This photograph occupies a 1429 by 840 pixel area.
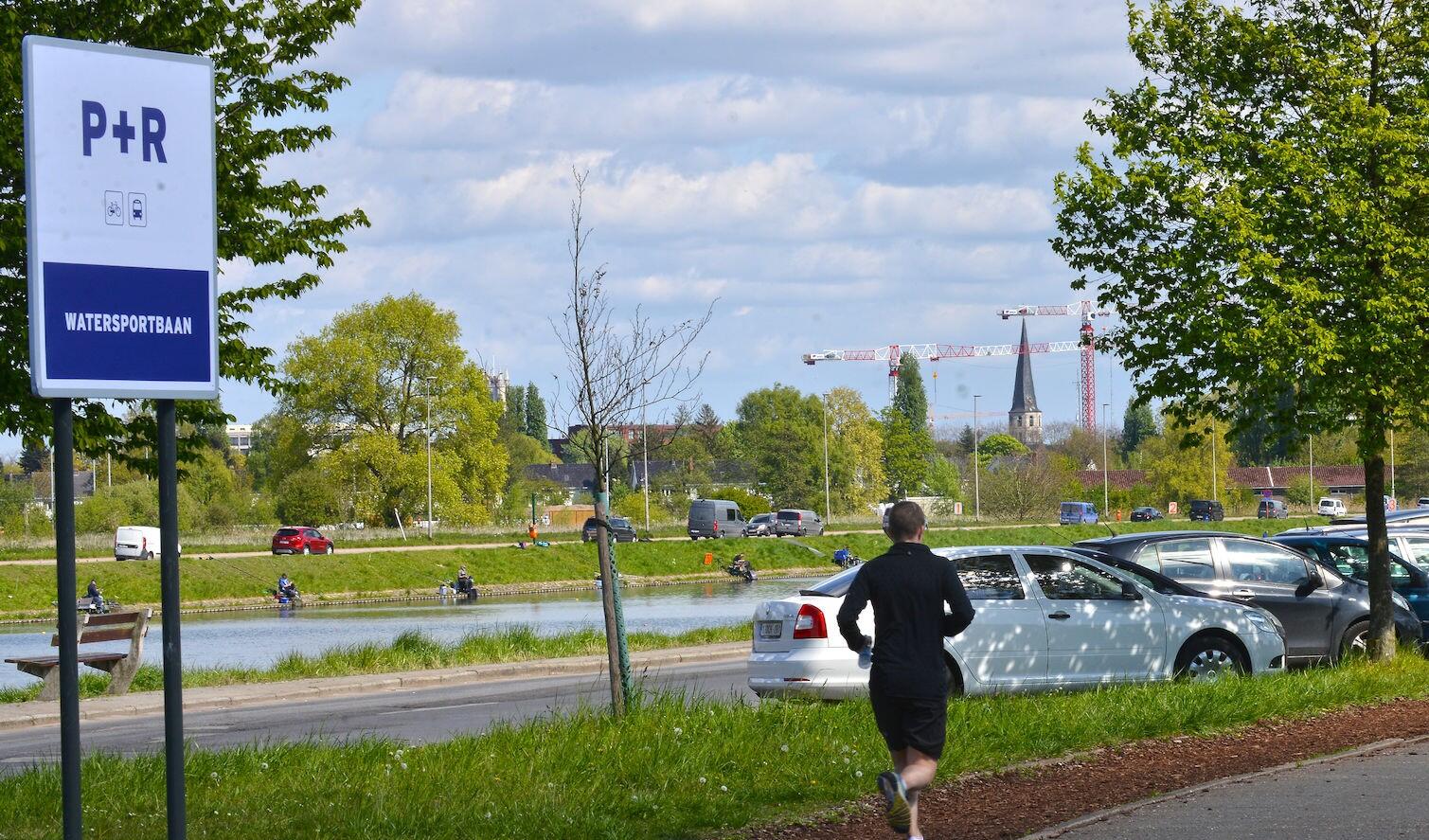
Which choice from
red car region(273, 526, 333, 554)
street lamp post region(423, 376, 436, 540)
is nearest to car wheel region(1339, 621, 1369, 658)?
red car region(273, 526, 333, 554)

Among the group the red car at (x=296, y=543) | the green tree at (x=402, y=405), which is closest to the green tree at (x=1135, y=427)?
the green tree at (x=402, y=405)

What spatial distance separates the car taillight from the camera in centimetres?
1294

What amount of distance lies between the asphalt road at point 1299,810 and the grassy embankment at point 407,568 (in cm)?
3968

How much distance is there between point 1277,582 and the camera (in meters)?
16.4

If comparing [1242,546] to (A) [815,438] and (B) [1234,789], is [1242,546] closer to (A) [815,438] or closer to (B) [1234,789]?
(B) [1234,789]

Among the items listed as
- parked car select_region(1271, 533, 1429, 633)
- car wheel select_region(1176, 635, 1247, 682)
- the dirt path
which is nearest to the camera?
the dirt path

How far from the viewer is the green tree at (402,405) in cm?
7531

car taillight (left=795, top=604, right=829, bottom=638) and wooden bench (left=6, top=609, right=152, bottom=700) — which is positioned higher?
car taillight (left=795, top=604, right=829, bottom=638)

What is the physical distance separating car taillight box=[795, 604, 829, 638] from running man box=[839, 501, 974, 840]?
18.0 feet

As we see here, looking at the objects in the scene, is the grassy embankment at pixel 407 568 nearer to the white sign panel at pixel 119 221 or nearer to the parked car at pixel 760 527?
the parked car at pixel 760 527

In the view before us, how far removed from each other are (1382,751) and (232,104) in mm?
12428

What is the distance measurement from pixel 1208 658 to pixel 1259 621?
64 centimetres

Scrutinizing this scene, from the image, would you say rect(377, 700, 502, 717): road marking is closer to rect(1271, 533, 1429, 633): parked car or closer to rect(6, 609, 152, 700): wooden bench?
rect(6, 609, 152, 700): wooden bench

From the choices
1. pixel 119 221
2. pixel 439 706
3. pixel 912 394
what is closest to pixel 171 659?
pixel 119 221
